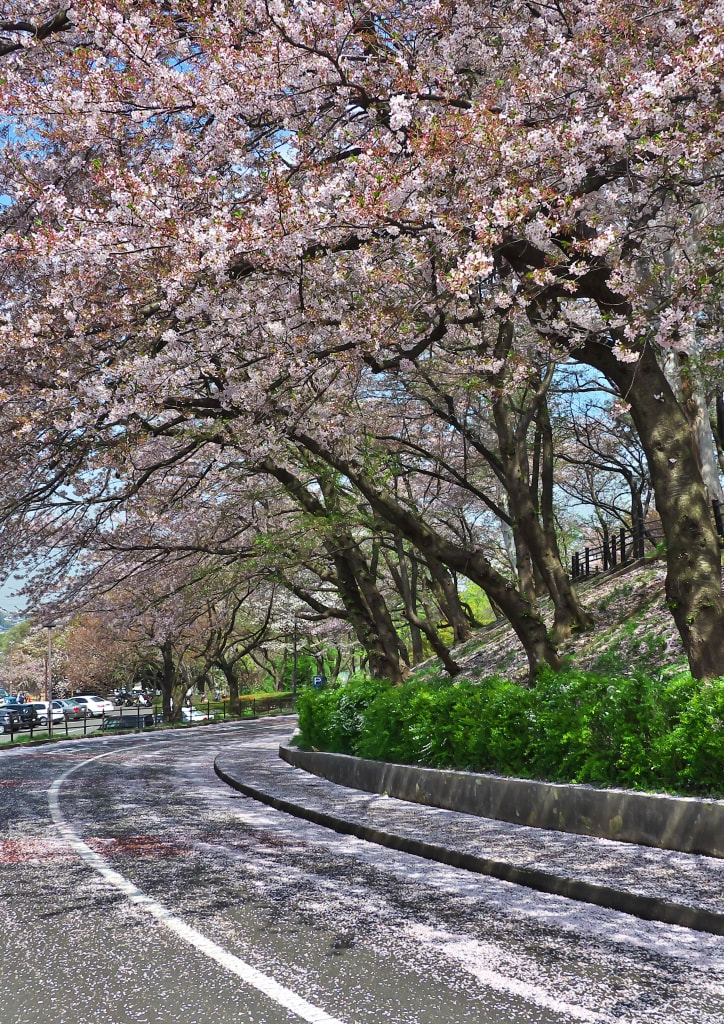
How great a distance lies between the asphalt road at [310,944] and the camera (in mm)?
4723

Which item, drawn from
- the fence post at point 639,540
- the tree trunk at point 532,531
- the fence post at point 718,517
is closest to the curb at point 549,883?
the tree trunk at point 532,531

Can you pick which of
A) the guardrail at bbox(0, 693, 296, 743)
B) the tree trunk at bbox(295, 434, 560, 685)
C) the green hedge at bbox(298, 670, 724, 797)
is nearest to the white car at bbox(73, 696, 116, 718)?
the guardrail at bbox(0, 693, 296, 743)

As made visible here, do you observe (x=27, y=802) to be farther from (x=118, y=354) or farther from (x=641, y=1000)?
(x=641, y=1000)

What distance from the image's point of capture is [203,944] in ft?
19.4

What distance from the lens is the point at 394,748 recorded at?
13695 millimetres

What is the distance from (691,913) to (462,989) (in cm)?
198

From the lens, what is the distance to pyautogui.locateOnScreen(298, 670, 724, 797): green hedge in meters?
8.68

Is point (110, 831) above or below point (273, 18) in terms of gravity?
below

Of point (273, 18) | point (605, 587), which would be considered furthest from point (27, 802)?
point (605, 587)

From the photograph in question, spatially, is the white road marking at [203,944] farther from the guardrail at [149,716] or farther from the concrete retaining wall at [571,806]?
the guardrail at [149,716]

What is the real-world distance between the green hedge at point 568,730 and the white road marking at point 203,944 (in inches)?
184

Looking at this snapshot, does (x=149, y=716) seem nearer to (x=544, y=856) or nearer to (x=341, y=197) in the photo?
(x=341, y=197)

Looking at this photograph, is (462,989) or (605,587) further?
(605,587)

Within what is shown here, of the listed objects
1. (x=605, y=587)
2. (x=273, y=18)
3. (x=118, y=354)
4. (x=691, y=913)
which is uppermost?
(x=273, y=18)
